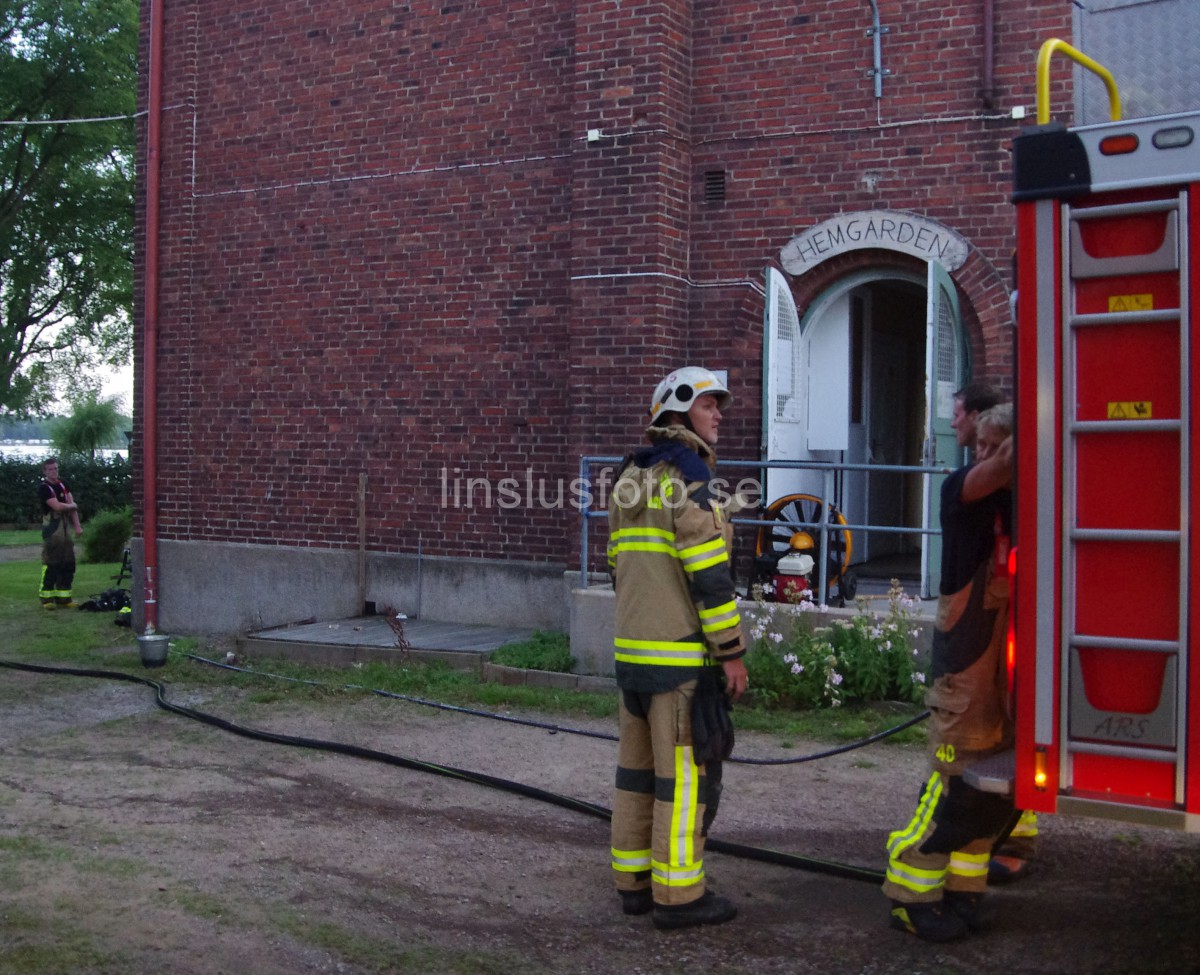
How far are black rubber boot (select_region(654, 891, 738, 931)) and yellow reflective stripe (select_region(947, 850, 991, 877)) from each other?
33.6 inches

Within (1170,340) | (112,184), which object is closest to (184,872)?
(1170,340)

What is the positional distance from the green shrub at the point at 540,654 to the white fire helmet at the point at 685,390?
4.87 meters

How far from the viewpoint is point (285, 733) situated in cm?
820

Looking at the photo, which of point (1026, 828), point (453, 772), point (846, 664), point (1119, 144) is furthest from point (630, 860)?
point (846, 664)

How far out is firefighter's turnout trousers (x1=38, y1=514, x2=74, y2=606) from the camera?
15.2 meters

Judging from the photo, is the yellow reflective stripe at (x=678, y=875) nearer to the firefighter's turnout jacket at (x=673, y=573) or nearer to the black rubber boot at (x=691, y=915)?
the black rubber boot at (x=691, y=915)

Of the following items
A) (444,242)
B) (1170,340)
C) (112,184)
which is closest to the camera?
(1170,340)

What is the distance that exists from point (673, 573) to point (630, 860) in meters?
1.11

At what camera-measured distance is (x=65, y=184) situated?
96.7 ft

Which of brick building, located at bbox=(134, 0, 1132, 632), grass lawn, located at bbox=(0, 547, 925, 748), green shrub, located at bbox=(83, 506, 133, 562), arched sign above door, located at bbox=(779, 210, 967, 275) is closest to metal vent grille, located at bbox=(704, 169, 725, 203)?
brick building, located at bbox=(134, 0, 1132, 632)

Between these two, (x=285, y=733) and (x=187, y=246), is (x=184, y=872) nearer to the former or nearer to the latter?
(x=285, y=733)

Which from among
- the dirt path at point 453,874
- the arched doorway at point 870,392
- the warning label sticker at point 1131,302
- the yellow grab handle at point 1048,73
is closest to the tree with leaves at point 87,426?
the arched doorway at point 870,392

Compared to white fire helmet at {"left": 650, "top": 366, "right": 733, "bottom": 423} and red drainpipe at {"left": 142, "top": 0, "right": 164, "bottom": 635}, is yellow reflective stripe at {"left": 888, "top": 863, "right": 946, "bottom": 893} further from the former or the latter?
red drainpipe at {"left": 142, "top": 0, "right": 164, "bottom": 635}

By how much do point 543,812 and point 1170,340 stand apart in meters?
3.90
